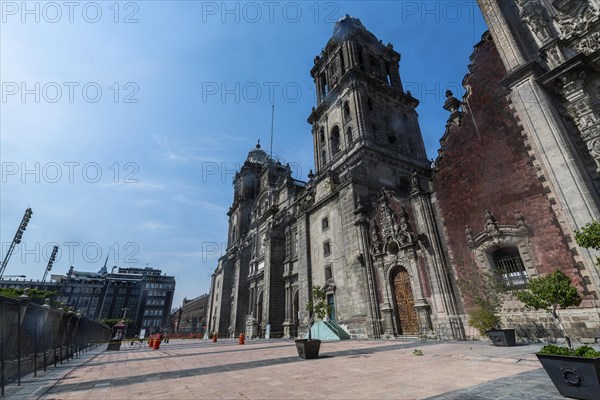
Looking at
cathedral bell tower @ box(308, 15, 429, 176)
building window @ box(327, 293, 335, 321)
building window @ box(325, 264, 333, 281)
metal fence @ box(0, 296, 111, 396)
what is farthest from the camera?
cathedral bell tower @ box(308, 15, 429, 176)

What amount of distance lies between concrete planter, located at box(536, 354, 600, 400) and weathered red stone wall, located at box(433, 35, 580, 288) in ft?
27.5

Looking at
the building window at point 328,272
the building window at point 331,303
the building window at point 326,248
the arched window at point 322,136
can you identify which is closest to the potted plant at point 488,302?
the building window at point 331,303

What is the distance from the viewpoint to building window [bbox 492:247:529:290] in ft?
38.2

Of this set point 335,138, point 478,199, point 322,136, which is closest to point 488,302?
point 478,199

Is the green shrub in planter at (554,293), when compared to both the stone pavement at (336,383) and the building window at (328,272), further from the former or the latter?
the building window at (328,272)

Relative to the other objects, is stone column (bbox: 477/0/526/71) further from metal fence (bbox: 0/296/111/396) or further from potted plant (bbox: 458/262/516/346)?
metal fence (bbox: 0/296/111/396)

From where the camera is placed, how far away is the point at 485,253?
12.8 m

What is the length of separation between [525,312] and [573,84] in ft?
31.2

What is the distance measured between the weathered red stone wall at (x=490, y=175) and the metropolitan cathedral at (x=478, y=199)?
0.05 metres

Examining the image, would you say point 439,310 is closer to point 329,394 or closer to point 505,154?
point 505,154

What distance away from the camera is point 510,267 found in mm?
12109

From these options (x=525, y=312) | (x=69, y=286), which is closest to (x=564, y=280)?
(x=525, y=312)

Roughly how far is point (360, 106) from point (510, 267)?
66.9 feet

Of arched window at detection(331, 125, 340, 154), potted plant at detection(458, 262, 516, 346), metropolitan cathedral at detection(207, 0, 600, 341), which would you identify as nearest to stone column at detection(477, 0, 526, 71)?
metropolitan cathedral at detection(207, 0, 600, 341)
